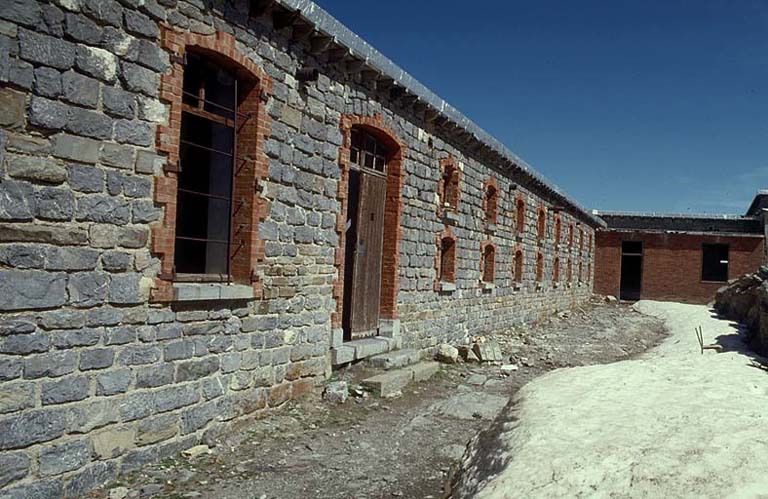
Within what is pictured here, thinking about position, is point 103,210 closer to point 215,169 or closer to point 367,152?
point 215,169

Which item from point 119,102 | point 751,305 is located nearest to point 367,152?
point 119,102

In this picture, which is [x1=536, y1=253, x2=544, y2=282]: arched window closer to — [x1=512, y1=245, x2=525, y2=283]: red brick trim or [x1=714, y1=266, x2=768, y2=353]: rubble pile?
[x1=512, y1=245, x2=525, y2=283]: red brick trim

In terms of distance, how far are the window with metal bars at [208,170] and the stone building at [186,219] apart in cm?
3

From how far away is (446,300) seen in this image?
11852 millimetres

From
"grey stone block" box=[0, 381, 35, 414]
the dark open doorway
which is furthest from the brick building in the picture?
"grey stone block" box=[0, 381, 35, 414]

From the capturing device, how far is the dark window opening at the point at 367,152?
29.5 ft

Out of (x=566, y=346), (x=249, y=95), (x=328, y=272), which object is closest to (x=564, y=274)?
(x=566, y=346)

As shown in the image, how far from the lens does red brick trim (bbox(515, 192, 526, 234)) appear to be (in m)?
16.6

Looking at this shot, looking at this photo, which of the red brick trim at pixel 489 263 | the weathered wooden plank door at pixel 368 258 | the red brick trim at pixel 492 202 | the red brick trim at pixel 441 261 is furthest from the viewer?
the red brick trim at pixel 489 263

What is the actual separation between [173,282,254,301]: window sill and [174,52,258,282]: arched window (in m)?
→ 0.22

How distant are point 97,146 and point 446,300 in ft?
26.7

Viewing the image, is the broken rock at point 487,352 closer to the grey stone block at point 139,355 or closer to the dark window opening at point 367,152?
the dark window opening at point 367,152

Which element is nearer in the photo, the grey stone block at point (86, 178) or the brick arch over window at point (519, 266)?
the grey stone block at point (86, 178)

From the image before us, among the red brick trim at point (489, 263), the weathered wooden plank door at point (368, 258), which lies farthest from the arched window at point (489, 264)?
the weathered wooden plank door at point (368, 258)
